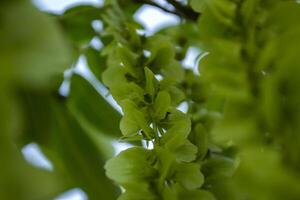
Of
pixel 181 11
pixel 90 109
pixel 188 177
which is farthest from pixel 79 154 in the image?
pixel 188 177

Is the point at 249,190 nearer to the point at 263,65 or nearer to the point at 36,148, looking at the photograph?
the point at 263,65

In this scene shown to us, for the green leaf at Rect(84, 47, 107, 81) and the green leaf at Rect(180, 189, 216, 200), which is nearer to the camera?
the green leaf at Rect(180, 189, 216, 200)

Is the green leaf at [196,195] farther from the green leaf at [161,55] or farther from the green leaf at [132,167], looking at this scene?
the green leaf at [161,55]

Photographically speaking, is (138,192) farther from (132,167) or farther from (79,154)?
(79,154)

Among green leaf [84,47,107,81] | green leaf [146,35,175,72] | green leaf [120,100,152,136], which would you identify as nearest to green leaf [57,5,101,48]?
green leaf [84,47,107,81]

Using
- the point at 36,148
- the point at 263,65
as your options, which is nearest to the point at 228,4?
the point at 263,65

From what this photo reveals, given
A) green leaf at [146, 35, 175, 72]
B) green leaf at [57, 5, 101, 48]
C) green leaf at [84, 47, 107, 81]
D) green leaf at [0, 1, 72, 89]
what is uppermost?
green leaf at [0, 1, 72, 89]

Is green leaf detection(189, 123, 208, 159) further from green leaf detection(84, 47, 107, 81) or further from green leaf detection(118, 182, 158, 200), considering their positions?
green leaf detection(84, 47, 107, 81)
